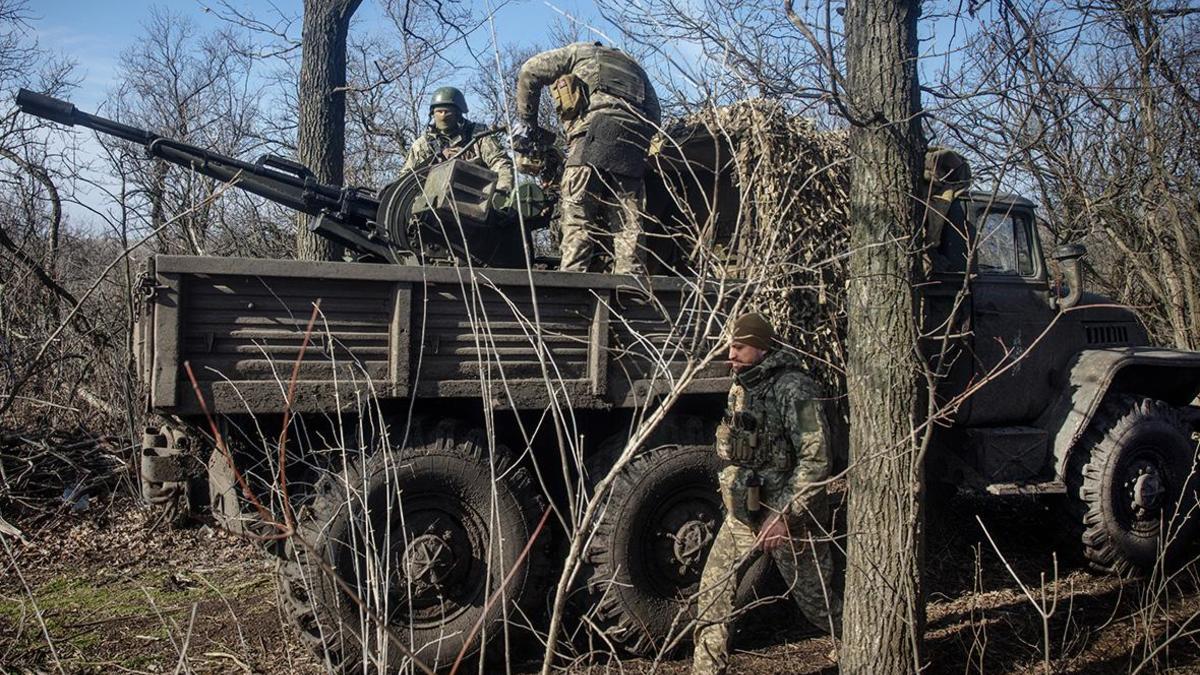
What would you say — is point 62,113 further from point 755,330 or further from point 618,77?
point 755,330

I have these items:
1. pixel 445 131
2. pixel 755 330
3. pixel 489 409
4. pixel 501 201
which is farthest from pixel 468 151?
pixel 489 409

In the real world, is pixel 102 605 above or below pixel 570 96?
below

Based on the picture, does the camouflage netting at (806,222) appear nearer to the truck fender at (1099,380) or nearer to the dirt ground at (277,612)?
the dirt ground at (277,612)

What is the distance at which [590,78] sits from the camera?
5.68 meters

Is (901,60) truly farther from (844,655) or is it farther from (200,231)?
(200,231)

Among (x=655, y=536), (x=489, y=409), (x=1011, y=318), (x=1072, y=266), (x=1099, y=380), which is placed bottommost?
(x=655, y=536)

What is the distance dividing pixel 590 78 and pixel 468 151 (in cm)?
122

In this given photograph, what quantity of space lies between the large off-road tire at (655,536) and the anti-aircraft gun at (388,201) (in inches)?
62.7

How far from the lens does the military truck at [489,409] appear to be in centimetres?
385

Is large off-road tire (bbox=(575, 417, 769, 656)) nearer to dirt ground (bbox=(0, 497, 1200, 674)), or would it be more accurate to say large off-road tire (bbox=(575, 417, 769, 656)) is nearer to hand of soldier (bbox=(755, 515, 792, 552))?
dirt ground (bbox=(0, 497, 1200, 674))

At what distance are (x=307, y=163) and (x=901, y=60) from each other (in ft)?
20.8

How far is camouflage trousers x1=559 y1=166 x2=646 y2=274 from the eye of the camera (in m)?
5.38

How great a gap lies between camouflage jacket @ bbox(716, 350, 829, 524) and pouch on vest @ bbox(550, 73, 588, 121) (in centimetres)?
218

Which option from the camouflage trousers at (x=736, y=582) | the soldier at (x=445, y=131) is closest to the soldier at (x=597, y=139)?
the soldier at (x=445, y=131)
